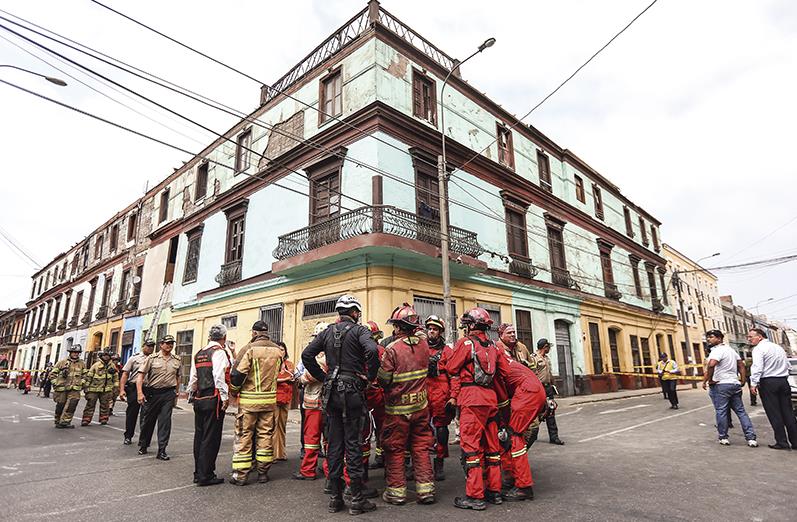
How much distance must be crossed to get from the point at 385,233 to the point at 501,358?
22.5 ft

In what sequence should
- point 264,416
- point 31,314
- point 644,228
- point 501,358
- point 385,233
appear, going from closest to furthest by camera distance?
1. point 501,358
2. point 264,416
3. point 385,233
4. point 644,228
5. point 31,314

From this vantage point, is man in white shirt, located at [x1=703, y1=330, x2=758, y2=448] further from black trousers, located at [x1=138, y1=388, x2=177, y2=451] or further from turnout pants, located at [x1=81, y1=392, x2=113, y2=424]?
turnout pants, located at [x1=81, y1=392, x2=113, y2=424]

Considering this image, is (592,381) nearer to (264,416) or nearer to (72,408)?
(264,416)

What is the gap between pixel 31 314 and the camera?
129 ft

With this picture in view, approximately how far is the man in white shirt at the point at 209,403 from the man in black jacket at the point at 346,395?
1.54 m

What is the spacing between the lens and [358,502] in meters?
3.93

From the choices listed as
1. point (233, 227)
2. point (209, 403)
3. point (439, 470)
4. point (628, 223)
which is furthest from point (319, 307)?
point (628, 223)

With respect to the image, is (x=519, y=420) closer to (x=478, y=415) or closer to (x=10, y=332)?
(x=478, y=415)

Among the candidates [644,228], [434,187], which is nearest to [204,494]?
[434,187]

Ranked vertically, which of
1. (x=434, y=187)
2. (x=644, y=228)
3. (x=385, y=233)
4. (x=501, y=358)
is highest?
(x=644, y=228)

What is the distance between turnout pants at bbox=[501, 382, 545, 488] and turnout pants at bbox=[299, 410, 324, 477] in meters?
2.27

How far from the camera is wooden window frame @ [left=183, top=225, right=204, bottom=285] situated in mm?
19031

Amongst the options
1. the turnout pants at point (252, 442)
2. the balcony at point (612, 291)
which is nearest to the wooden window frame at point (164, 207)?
the turnout pants at point (252, 442)

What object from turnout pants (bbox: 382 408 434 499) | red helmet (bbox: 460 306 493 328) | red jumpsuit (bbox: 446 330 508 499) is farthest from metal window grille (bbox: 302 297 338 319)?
red jumpsuit (bbox: 446 330 508 499)
